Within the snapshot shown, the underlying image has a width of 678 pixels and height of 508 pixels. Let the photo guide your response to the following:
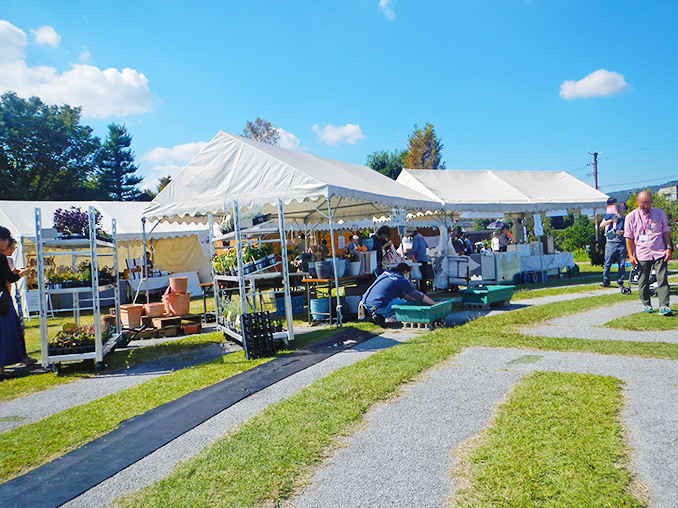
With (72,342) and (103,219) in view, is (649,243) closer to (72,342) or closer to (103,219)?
(72,342)

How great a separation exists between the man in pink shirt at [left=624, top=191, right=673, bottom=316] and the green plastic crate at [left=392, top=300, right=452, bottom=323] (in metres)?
3.04

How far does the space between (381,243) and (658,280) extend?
488 cm

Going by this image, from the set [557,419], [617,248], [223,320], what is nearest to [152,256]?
[223,320]

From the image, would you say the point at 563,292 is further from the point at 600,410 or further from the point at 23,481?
the point at 23,481

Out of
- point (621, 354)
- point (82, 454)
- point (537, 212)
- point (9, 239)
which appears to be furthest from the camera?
point (537, 212)

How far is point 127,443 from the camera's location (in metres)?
3.27

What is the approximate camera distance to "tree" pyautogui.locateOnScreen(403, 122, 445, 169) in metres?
42.1

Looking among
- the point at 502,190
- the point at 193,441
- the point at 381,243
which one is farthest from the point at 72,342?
the point at 502,190

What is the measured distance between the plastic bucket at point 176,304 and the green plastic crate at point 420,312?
4048 mm

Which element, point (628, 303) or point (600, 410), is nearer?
point (600, 410)

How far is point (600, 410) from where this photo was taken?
10.9ft

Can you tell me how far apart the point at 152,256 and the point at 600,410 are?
53.8ft

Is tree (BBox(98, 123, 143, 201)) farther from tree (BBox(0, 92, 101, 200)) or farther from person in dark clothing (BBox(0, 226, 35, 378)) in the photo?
person in dark clothing (BBox(0, 226, 35, 378))

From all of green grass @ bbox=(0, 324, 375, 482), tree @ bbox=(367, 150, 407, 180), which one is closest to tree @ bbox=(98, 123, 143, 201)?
tree @ bbox=(367, 150, 407, 180)
